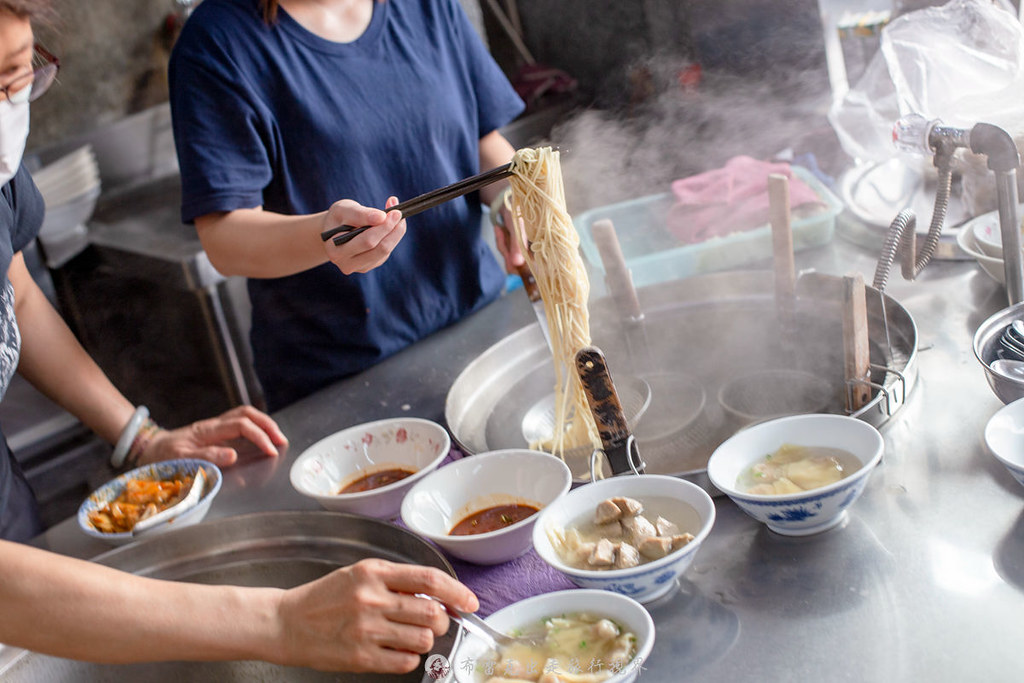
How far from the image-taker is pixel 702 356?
7.97ft

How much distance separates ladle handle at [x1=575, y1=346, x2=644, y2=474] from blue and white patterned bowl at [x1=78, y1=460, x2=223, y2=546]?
983 mm

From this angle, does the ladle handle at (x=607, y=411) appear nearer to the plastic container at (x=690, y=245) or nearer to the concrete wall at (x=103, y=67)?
the plastic container at (x=690, y=245)

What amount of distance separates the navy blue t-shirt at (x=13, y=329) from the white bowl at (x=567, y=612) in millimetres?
1336

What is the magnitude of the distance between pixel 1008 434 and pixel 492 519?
1001 mm

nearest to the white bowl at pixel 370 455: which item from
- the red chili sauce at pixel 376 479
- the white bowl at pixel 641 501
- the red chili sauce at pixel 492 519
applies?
the red chili sauce at pixel 376 479

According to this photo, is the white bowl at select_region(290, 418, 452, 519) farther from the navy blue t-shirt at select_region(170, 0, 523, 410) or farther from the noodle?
the navy blue t-shirt at select_region(170, 0, 523, 410)

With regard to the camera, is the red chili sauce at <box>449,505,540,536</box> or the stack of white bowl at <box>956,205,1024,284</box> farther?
the stack of white bowl at <box>956,205,1024,284</box>

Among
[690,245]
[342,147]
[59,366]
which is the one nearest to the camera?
[59,366]

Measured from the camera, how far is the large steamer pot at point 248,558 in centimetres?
175

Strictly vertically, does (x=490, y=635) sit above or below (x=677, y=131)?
above

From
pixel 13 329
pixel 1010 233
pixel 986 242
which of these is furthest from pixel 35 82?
pixel 986 242

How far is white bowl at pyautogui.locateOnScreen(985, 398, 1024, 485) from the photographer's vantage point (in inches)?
58.1

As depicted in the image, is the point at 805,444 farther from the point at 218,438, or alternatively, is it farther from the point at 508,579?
the point at 218,438

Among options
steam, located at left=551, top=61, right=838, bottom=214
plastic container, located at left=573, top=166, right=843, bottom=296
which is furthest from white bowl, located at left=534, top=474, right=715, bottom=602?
steam, located at left=551, top=61, right=838, bottom=214
